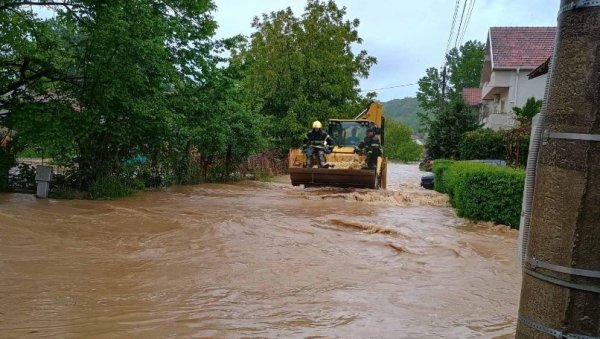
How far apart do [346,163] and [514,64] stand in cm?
2017

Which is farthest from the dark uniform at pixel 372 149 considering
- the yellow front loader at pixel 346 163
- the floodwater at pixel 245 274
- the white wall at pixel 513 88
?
the white wall at pixel 513 88

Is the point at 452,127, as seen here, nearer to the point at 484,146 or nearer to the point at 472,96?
the point at 484,146

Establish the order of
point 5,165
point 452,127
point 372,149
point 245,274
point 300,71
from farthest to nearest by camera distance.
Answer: point 452,127 → point 300,71 → point 372,149 → point 5,165 → point 245,274

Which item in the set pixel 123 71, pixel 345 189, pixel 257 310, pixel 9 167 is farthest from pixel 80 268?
pixel 345 189

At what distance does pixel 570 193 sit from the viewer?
1981 mm

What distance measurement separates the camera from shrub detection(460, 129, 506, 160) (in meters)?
27.6

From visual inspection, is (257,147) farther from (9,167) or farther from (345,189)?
(9,167)

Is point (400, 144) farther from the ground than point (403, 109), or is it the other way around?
point (403, 109)

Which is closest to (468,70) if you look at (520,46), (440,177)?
(520,46)

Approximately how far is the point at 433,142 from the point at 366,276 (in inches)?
1253

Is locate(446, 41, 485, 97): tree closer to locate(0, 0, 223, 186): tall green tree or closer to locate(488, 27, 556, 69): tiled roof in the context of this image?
locate(488, 27, 556, 69): tiled roof

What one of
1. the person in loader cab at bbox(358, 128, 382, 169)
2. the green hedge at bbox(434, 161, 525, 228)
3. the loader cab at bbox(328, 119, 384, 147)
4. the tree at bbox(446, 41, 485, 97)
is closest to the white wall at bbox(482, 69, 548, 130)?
the loader cab at bbox(328, 119, 384, 147)

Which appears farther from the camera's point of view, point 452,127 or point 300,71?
point 452,127

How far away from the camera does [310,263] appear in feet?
26.1
